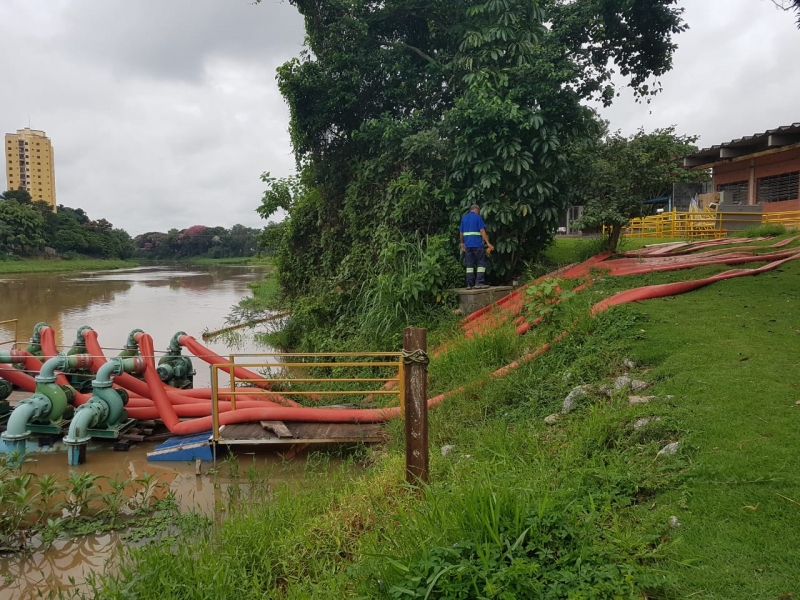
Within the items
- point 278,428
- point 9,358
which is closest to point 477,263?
point 278,428

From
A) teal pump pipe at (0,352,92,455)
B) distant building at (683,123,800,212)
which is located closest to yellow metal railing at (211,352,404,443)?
teal pump pipe at (0,352,92,455)

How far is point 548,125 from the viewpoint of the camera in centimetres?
864

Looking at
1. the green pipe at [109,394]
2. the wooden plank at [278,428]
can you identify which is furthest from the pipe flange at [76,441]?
the wooden plank at [278,428]

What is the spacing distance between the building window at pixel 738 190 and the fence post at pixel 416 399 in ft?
65.4

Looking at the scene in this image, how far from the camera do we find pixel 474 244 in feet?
27.6

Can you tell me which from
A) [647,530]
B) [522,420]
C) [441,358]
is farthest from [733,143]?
[647,530]

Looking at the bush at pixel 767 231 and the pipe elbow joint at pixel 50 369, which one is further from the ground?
the bush at pixel 767 231

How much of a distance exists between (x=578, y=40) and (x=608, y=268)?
5.28 m

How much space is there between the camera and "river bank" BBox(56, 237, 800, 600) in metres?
2.29

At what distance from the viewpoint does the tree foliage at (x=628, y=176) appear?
8.09 metres

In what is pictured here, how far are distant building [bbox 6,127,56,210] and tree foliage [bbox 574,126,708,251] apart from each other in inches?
3365

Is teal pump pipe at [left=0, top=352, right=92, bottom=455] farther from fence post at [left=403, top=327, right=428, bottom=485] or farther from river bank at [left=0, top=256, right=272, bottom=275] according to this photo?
river bank at [left=0, top=256, right=272, bottom=275]

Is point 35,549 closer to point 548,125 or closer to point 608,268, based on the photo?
point 608,268

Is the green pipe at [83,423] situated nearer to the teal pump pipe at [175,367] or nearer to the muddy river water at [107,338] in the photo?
the muddy river water at [107,338]
